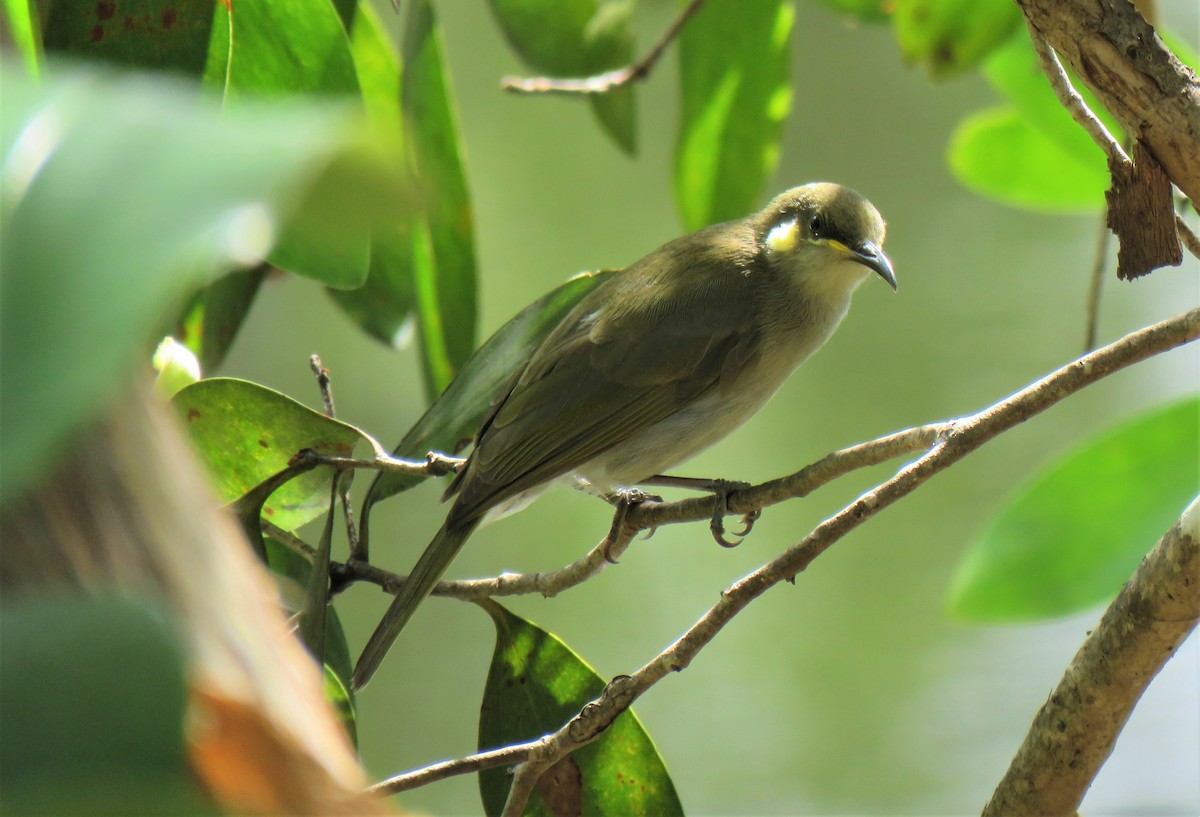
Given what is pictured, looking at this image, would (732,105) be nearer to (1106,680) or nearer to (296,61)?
(296,61)

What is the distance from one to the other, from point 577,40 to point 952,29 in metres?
0.68

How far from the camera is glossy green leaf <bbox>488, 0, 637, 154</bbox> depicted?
7.59 ft

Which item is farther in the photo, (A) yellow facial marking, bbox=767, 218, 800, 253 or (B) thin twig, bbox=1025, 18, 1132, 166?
(A) yellow facial marking, bbox=767, 218, 800, 253

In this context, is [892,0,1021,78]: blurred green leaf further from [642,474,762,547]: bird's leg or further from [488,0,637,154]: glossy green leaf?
[642,474,762,547]: bird's leg

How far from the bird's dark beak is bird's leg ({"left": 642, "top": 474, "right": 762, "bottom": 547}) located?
0.52 m

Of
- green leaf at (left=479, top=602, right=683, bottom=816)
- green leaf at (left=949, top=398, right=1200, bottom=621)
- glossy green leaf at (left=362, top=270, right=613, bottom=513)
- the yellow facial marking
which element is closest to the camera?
green leaf at (left=479, top=602, right=683, bottom=816)

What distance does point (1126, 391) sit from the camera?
495cm

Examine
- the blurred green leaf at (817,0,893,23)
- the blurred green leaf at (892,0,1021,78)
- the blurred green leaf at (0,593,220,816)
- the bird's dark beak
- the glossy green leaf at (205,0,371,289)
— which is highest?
the blurred green leaf at (817,0,893,23)

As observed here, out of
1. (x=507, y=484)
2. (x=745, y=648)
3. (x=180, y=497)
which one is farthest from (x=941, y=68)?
(x=745, y=648)

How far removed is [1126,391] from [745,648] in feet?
6.04

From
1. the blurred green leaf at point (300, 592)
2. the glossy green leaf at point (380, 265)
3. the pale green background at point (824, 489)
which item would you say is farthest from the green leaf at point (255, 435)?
the pale green background at point (824, 489)

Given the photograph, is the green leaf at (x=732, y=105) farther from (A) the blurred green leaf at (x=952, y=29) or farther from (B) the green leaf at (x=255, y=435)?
(B) the green leaf at (x=255, y=435)

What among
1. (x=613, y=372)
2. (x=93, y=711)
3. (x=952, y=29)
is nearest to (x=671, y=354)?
(x=613, y=372)

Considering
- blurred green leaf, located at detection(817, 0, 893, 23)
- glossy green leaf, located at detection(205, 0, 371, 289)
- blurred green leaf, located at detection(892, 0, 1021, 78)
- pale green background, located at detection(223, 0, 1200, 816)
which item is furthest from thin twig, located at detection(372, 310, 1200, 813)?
pale green background, located at detection(223, 0, 1200, 816)
